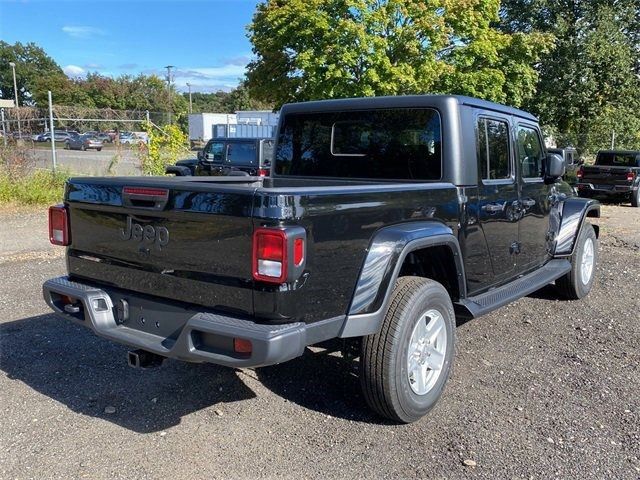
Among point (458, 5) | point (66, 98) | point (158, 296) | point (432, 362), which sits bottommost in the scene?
point (432, 362)

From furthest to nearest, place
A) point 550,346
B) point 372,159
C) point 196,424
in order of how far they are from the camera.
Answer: point 550,346
point 372,159
point 196,424

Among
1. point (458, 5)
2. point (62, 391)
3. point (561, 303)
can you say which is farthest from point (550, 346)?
point (458, 5)

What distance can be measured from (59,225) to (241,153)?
990cm

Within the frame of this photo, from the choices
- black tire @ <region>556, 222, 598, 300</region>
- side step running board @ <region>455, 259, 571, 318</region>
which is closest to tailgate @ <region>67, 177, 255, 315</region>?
side step running board @ <region>455, 259, 571, 318</region>

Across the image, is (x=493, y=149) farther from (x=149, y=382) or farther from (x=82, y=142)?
(x=82, y=142)

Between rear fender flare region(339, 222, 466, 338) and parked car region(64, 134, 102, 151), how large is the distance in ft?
72.6

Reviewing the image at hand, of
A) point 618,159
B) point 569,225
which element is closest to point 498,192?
point 569,225

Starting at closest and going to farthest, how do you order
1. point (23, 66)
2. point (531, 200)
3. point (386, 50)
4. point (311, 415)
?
point (311, 415) < point (531, 200) < point (386, 50) < point (23, 66)

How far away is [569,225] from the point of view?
5660mm

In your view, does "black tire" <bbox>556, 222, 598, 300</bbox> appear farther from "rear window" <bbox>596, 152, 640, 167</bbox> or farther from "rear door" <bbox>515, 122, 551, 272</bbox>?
"rear window" <bbox>596, 152, 640, 167</bbox>

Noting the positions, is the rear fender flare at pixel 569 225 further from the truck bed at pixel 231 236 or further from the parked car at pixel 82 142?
the parked car at pixel 82 142

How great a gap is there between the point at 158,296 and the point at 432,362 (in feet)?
5.50

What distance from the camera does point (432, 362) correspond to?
11.7 feet

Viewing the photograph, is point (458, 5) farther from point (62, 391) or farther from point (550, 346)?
Answer: point (62, 391)
